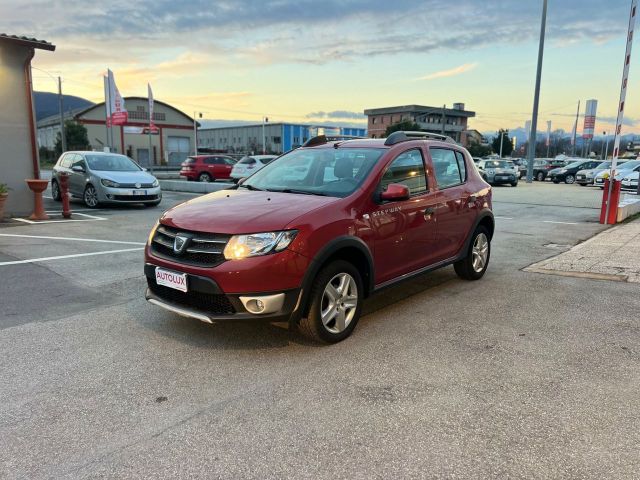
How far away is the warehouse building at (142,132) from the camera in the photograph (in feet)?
192

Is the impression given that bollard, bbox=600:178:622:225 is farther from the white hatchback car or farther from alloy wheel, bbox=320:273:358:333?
the white hatchback car

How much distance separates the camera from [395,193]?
14.4 feet

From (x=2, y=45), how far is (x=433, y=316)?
1137 cm

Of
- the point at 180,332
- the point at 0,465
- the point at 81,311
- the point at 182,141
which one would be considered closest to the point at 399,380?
the point at 180,332

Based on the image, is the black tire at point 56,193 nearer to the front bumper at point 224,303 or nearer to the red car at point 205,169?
the red car at point 205,169

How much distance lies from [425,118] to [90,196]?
94.9 m

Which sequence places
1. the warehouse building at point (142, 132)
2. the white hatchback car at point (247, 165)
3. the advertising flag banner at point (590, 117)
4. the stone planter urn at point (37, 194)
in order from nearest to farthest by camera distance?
the stone planter urn at point (37, 194), the white hatchback car at point (247, 165), the advertising flag banner at point (590, 117), the warehouse building at point (142, 132)

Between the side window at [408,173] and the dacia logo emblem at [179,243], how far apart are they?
1860 mm

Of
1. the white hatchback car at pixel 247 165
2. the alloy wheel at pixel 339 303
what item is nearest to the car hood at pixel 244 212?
the alloy wheel at pixel 339 303

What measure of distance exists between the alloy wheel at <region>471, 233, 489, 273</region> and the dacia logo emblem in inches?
152

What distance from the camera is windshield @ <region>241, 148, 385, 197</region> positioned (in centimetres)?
459

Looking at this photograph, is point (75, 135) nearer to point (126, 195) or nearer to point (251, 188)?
point (126, 195)

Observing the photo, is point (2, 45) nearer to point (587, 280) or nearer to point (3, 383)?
point (3, 383)

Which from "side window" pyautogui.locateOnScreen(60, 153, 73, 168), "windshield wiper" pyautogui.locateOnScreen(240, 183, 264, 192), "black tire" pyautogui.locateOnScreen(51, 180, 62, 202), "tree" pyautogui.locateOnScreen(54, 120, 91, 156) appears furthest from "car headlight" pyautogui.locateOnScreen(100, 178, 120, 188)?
"tree" pyautogui.locateOnScreen(54, 120, 91, 156)
